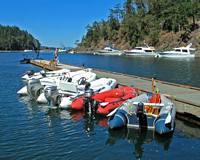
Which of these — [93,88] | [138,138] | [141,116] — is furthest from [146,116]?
[93,88]

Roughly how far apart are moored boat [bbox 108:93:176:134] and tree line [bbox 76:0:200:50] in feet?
354

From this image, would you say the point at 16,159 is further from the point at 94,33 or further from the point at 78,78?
the point at 94,33

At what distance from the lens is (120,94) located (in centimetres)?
2325

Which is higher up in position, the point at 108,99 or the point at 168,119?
the point at 108,99

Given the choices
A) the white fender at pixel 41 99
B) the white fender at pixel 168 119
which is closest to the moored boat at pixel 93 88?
the white fender at pixel 41 99

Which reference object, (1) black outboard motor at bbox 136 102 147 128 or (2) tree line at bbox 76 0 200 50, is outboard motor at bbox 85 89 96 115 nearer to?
(1) black outboard motor at bbox 136 102 147 128

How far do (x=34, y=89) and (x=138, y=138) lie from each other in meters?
13.2

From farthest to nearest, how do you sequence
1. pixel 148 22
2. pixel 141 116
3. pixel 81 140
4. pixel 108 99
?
1. pixel 148 22
2. pixel 108 99
3. pixel 141 116
4. pixel 81 140

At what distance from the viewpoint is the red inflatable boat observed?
21766 millimetres

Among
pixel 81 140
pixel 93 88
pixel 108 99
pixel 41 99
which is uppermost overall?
pixel 93 88

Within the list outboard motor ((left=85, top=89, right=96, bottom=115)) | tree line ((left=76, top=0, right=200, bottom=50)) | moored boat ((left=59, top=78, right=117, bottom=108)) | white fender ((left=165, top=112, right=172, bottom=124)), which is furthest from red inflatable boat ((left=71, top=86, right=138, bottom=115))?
tree line ((left=76, top=0, right=200, bottom=50))

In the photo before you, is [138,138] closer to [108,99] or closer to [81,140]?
[81,140]

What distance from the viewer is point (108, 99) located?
73.6ft

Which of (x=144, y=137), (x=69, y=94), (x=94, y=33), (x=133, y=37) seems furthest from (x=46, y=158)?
Result: (x=94, y=33)
